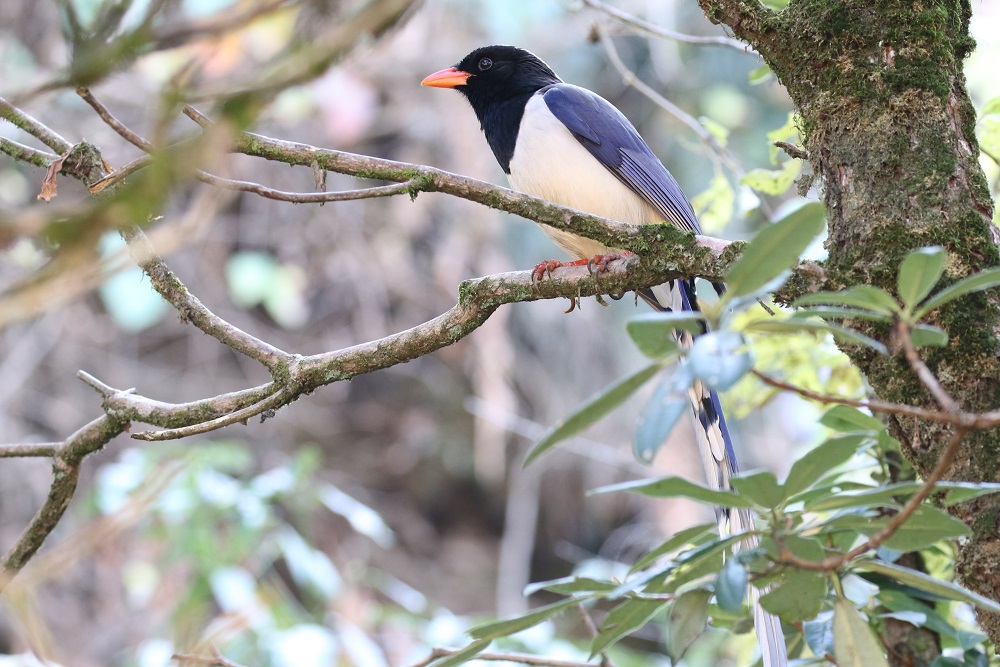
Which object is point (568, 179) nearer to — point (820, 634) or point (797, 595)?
point (820, 634)

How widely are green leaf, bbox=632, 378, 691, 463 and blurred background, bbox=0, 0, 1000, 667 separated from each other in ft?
12.8

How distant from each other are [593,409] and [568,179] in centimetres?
181

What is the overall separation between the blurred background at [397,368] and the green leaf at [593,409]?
3882 mm

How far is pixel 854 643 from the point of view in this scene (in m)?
1.28

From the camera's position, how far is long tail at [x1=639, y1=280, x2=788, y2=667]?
5.24 ft

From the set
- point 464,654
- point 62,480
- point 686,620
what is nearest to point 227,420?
point 62,480

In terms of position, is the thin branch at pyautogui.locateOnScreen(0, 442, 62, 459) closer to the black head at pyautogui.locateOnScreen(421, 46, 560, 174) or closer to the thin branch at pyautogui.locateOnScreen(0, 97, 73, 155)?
the thin branch at pyautogui.locateOnScreen(0, 97, 73, 155)

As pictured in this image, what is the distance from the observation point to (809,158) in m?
1.71

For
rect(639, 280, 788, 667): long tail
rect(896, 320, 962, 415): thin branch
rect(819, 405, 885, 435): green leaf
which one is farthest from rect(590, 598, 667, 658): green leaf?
rect(896, 320, 962, 415): thin branch

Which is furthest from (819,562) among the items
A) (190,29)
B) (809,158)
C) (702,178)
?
(702,178)

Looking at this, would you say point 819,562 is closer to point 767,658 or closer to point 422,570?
point 767,658

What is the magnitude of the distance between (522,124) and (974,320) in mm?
1749

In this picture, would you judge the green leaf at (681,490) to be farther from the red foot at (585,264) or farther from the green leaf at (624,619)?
the red foot at (585,264)

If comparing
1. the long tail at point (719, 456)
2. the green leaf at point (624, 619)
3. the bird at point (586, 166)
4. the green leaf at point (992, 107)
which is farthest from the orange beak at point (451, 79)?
the green leaf at point (624, 619)
